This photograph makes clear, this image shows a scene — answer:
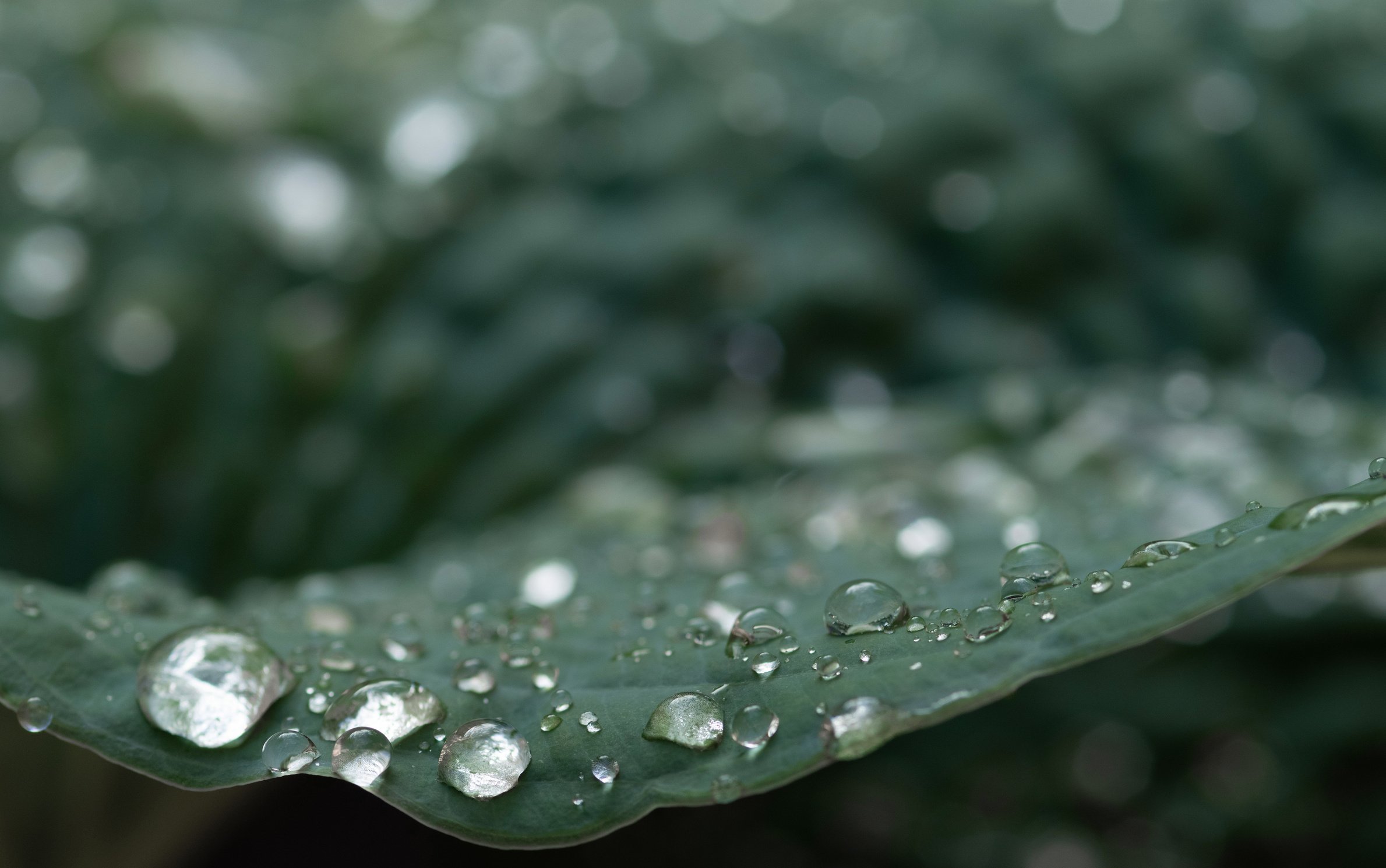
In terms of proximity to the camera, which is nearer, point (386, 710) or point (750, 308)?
point (386, 710)

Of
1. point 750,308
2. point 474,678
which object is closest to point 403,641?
point 474,678

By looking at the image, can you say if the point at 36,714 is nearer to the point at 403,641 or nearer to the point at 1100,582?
the point at 403,641

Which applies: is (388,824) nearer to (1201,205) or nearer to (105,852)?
(105,852)

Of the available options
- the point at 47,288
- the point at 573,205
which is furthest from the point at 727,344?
the point at 47,288

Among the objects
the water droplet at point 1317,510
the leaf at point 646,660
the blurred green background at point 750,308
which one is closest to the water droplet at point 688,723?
the leaf at point 646,660

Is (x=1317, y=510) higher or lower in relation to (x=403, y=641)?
higher

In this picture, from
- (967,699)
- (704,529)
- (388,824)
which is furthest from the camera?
(388,824)

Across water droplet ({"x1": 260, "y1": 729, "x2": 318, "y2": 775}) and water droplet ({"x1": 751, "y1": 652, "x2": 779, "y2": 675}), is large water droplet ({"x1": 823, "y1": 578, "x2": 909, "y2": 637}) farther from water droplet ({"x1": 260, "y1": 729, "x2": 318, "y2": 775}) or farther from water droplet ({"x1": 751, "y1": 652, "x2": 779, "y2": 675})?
water droplet ({"x1": 260, "y1": 729, "x2": 318, "y2": 775})
